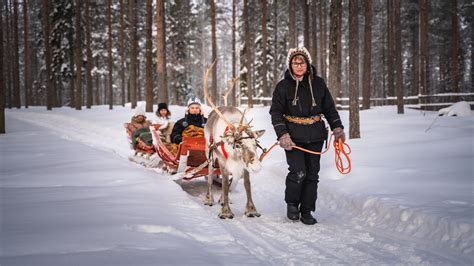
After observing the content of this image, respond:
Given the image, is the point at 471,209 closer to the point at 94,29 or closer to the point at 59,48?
the point at 59,48

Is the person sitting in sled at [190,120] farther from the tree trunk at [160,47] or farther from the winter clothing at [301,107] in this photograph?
the tree trunk at [160,47]

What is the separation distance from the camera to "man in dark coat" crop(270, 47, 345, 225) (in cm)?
437

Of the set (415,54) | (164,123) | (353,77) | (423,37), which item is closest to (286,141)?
(164,123)

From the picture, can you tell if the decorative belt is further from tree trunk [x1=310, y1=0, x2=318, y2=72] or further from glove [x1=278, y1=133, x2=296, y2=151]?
tree trunk [x1=310, y1=0, x2=318, y2=72]

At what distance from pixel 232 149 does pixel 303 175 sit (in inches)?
38.5

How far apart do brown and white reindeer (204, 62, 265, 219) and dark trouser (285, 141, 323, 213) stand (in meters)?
0.52

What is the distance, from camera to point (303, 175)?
441 cm

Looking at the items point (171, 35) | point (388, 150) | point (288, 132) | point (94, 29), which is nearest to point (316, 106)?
point (288, 132)

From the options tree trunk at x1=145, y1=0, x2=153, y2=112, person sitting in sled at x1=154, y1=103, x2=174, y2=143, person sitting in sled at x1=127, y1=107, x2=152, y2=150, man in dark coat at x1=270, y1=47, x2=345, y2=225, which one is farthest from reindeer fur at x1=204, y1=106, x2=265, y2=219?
tree trunk at x1=145, y1=0, x2=153, y2=112

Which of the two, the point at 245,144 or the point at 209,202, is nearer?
the point at 245,144

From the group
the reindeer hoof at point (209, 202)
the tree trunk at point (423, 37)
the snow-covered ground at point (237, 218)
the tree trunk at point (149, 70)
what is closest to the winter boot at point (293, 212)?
the snow-covered ground at point (237, 218)

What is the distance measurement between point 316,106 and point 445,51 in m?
35.5

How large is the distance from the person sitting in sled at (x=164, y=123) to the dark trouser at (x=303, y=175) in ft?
13.5

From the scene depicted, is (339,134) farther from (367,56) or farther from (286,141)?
(367,56)
